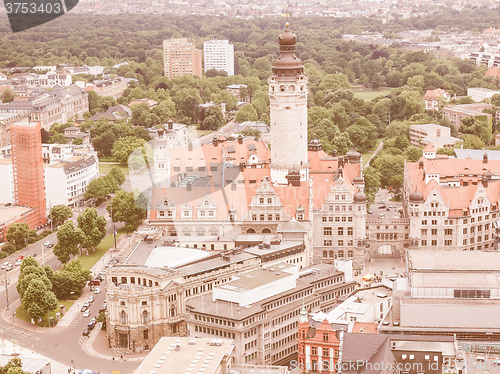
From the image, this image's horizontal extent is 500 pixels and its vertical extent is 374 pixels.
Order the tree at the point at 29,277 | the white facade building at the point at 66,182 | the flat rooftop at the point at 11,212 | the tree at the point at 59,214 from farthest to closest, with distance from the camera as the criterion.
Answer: the white facade building at the point at 66,182, the tree at the point at 59,214, the flat rooftop at the point at 11,212, the tree at the point at 29,277

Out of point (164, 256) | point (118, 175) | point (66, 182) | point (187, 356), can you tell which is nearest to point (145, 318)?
point (164, 256)

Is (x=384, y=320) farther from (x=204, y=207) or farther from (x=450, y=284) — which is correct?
(x=204, y=207)

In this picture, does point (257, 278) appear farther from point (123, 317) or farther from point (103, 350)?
point (103, 350)

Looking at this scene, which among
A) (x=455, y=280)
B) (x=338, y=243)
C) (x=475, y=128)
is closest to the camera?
(x=455, y=280)

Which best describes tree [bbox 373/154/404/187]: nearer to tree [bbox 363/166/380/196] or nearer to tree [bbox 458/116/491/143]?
tree [bbox 363/166/380/196]

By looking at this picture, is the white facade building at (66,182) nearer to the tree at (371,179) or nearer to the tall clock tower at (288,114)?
the tall clock tower at (288,114)

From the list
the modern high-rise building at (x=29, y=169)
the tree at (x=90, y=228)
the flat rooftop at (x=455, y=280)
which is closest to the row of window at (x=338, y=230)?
the flat rooftop at (x=455, y=280)

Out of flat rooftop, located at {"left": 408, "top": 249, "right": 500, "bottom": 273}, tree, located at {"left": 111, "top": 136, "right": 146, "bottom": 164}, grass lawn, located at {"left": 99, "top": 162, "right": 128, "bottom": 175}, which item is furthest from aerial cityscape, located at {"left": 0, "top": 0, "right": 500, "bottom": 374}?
tree, located at {"left": 111, "top": 136, "right": 146, "bottom": 164}
